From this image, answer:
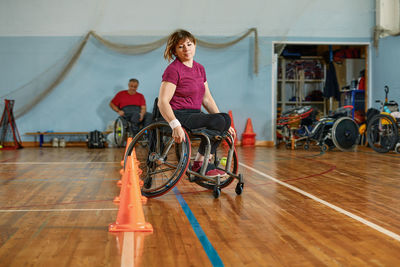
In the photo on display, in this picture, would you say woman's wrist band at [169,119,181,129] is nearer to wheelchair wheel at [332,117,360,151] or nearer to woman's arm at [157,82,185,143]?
woman's arm at [157,82,185,143]

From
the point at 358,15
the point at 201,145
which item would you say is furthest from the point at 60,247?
the point at 358,15

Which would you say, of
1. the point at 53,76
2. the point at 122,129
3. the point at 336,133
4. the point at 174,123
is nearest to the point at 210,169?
the point at 174,123

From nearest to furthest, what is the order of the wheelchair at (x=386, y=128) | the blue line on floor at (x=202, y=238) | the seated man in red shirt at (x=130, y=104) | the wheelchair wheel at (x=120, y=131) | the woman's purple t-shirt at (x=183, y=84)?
the blue line on floor at (x=202, y=238) → the woman's purple t-shirt at (x=183, y=84) → the wheelchair at (x=386, y=128) → the wheelchair wheel at (x=120, y=131) → the seated man in red shirt at (x=130, y=104)

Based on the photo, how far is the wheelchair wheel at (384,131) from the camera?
238 inches

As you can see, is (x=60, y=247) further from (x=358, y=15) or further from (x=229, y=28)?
(x=358, y=15)

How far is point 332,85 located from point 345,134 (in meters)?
2.72

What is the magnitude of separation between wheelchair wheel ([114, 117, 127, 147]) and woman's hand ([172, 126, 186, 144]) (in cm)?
471

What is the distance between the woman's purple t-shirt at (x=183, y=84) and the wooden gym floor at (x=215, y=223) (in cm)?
62

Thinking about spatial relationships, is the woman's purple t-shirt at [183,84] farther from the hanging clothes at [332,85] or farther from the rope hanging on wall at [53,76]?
the hanging clothes at [332,85]

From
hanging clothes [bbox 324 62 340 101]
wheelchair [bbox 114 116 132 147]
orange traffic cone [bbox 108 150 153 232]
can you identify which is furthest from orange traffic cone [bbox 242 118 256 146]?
orange traffic cone [bbox 108 150 153 232]

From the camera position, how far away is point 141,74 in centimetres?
845

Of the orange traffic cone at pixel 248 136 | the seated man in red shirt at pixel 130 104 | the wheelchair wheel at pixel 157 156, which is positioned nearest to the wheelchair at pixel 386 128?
the orange traffic cone at pixel 248 136

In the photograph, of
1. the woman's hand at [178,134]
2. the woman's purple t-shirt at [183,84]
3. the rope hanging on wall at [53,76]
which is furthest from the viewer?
the rope hanging on wall at [53,76]

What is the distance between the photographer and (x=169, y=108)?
107 inches
